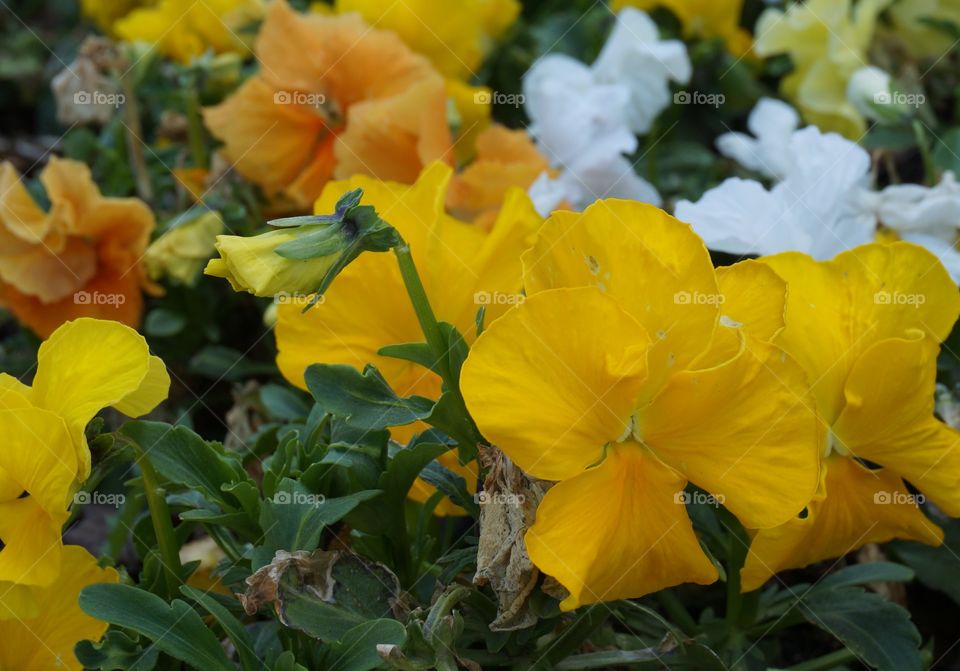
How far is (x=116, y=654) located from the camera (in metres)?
0.84

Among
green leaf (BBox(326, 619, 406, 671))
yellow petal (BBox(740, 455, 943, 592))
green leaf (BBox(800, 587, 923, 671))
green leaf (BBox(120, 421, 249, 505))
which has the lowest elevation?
green leaf (BBox(800, 587, 923, 671))

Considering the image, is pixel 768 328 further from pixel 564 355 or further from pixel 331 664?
pixel 331 664

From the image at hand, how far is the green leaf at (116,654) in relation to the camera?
838mm

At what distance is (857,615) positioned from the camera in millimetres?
1004

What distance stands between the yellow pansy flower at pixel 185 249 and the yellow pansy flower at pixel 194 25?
414mm

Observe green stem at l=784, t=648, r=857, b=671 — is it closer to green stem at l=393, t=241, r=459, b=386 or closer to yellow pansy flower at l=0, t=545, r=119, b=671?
green stem at l=393, t=241, r=459, b=386

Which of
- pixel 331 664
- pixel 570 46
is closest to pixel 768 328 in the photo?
pixel 331 664

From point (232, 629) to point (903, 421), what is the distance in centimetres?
54

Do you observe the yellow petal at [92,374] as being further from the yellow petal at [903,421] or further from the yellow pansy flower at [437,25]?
the yellow pansy flower at [437,25]

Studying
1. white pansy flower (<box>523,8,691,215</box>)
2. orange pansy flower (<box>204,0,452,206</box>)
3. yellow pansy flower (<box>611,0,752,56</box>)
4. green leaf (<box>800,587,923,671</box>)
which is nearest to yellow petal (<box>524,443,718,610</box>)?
green leaf (<box>800,587,923,671</box>)

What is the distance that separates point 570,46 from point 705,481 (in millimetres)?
1318

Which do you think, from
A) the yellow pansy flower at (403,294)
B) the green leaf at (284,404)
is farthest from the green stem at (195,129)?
→ the yellow pansy flower at (403,294)

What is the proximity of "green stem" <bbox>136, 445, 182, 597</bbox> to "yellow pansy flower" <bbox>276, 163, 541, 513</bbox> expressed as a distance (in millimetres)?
156

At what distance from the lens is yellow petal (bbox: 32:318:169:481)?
2.69ft
